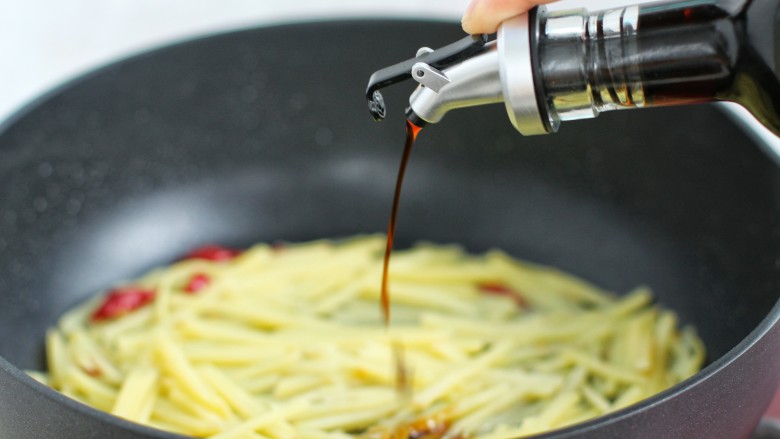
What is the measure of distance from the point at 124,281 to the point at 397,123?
660mm

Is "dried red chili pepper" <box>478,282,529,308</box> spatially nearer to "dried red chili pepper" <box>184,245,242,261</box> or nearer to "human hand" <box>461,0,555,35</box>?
"dried red chili pepper" <box>184,245,242,261</box>

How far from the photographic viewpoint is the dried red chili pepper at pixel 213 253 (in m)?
2.06

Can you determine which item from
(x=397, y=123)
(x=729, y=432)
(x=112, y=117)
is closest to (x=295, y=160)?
(x=397, y=123)

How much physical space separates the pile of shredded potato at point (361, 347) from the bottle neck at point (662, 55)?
1.95ft

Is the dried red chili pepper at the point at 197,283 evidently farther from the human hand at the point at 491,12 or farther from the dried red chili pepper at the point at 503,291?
the human hand at the point at 491,12

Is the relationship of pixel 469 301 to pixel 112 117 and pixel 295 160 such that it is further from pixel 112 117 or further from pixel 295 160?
pixel 112 117

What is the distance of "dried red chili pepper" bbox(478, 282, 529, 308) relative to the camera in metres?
1.95

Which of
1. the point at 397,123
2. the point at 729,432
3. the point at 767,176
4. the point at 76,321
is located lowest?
the point at 729,432

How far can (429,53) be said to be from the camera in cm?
122

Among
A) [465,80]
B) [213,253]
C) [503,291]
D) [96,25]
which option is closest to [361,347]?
[503,291]

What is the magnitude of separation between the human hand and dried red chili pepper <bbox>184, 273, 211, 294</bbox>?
0.94 metres

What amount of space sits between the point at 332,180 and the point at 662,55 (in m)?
1.13

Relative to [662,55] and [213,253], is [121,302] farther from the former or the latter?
[662,55]

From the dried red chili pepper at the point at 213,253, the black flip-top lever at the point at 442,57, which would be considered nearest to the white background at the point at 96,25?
the dried red chili pepper at the point at 213,253
